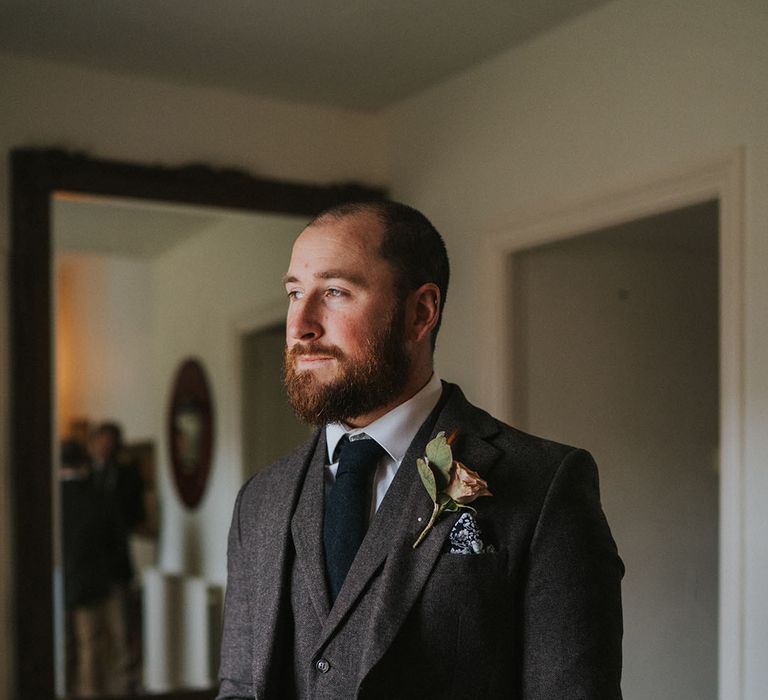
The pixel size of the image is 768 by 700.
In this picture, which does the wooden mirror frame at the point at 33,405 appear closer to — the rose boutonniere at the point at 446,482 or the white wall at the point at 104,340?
the white wall at the point at 104,340

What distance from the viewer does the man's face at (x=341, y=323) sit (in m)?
1.58

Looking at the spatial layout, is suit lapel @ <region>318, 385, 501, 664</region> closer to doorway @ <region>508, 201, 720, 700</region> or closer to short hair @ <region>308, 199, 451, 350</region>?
short hair @ <region>308, 199, 451, 350</region>

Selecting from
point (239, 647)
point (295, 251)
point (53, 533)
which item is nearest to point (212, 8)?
point (53, 533)

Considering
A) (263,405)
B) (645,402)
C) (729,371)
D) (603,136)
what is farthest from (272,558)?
(645,402)

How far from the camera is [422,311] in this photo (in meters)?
1.67

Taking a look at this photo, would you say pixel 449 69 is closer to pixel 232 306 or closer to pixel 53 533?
pixel 232 306

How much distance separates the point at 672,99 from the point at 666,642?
6.24 feet

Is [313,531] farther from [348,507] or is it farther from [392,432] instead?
[392,432]

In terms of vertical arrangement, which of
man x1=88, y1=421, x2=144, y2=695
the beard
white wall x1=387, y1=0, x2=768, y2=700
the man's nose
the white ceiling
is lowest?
man x1=88, y1=421, x2=144, y2=695

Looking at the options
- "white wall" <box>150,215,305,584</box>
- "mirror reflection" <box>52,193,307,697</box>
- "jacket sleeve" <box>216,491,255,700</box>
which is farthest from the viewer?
"white wall" <box>150,215,305,584</box>

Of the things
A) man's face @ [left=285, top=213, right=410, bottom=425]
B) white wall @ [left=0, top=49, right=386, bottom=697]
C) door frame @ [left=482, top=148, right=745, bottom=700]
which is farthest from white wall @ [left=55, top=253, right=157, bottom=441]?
man's face @ [left=285, top=213, right=410, bottom=425]

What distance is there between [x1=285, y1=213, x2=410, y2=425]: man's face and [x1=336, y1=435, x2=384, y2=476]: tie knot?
0.19 ft

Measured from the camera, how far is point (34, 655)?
3693 millimetres

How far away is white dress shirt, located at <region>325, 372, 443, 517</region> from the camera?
165cm
